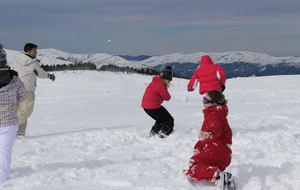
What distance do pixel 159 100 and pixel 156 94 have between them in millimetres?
160

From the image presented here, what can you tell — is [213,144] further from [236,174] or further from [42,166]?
[42,166]

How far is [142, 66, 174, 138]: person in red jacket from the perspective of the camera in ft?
23.3

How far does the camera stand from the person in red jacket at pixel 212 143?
404 centimetres

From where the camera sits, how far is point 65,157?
5.40 meters

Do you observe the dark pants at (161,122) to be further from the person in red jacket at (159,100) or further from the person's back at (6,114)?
the person's back at (6,114)

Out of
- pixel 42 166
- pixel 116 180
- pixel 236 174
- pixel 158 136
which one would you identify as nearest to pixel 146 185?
pixel 116 180

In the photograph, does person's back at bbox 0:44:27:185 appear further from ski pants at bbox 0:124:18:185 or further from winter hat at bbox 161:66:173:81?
winter hat at bbox 161:66:173:81

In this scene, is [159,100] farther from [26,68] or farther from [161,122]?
[26,68]

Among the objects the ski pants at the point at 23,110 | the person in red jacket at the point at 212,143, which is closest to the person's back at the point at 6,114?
the person in red jacket at the point at 212,143

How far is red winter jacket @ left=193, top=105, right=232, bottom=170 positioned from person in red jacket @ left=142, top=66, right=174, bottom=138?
2.90m

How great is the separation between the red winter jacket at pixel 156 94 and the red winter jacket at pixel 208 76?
1.94 feet

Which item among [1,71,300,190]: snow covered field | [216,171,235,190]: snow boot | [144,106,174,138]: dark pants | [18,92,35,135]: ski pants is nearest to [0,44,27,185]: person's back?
[1,71,300,190]: snow covered field

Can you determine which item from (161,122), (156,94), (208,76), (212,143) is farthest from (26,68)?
(212,143)

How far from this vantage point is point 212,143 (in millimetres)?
4176
